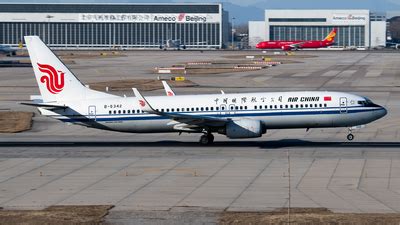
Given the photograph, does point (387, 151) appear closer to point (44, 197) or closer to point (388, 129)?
point (388, 129)

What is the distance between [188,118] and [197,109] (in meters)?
1.59

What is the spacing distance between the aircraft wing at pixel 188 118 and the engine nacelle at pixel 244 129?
55 centimetres

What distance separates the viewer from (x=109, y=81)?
396 feet

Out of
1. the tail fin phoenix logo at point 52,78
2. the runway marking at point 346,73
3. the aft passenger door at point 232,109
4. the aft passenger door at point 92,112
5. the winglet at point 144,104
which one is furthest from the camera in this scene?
the runway marking at point 346,73

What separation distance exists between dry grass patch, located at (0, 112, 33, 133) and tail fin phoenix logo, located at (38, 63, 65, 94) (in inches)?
395

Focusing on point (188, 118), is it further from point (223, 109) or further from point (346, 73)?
point (346, 73)

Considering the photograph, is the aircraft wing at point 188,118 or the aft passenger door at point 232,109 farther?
the aft passenger door at point 232,109

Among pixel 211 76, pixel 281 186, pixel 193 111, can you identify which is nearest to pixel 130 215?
pixel 281 186

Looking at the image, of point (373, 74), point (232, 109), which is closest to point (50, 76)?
point (232, 109)

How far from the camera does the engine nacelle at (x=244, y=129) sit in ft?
177

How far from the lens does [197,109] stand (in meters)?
55.6

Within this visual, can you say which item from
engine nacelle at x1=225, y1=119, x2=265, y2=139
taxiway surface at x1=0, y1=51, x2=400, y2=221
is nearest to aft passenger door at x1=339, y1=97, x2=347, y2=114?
taxiway surface at x1=0, y1=51, x2=400, y2=221

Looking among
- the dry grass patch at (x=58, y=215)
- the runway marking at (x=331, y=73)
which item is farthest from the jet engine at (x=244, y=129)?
the runway marking at (x=331, y=73)

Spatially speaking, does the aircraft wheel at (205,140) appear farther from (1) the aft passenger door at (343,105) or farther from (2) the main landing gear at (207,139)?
(1) the aft passenger door at (343,105)
